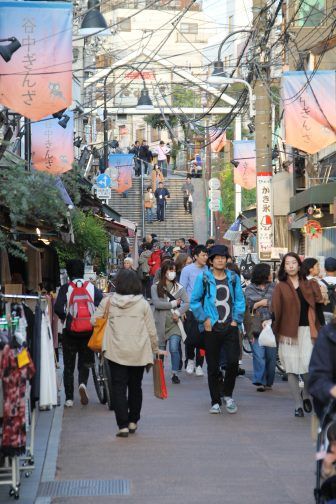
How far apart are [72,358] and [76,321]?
0.56m

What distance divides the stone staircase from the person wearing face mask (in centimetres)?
2970

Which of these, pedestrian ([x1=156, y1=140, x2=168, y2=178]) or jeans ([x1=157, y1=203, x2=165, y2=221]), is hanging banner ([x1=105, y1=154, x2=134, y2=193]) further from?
pedestrian ([x1=156, y1=140, x2=168, y2=178])

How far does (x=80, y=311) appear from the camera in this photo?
14.4 metres

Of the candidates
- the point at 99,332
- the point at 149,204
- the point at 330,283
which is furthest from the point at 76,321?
the point at 149,204

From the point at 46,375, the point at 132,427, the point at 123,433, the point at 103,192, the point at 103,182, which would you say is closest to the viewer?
the point at 46,375

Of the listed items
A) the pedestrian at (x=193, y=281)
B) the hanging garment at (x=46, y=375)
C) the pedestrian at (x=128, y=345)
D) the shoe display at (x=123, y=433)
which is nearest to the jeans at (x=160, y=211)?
the pedestrian at (x=193, y=281)

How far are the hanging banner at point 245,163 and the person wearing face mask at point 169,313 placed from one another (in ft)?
60.1

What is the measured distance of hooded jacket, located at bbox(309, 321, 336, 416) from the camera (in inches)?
256

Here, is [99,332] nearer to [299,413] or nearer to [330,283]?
[299,413]

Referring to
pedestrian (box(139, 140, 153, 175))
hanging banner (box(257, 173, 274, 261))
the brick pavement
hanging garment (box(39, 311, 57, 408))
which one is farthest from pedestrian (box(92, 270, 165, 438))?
pedestrian (box(139, 140, 153, 175))

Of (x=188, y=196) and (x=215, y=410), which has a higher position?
(x=188, y=196)

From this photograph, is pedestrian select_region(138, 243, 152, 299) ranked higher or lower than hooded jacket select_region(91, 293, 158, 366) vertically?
higher

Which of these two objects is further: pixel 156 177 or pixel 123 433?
pixel 156 177

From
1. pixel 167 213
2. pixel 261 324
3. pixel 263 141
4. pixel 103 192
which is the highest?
pixel 167 213
